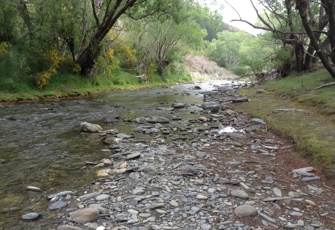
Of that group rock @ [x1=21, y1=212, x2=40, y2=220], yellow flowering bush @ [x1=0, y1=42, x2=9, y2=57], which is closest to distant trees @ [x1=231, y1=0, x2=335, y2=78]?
rock @ [x1=21, y1=212, x2=40, y2=220]

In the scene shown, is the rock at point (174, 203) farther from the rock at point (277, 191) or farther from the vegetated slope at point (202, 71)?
the vegetated slope at point (202, 71)

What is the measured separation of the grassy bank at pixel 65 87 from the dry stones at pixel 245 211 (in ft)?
53.1

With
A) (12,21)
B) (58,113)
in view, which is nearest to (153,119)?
(58,113)

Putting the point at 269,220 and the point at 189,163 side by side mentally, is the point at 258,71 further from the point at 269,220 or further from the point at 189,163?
the point at 269,220

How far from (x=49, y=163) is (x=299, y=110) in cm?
891

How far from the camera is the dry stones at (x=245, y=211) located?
3996 mm

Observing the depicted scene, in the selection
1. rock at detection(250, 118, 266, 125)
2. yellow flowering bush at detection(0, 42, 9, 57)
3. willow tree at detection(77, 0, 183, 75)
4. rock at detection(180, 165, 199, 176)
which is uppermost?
willow tree at detection(77, 0, 183, 75)

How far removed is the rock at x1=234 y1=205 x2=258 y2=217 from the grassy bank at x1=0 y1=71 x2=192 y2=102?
1618cm

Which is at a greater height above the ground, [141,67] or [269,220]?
[141,67]

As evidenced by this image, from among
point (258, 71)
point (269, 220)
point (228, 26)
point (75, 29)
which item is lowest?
point (269, 220)

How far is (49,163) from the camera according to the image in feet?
20.8

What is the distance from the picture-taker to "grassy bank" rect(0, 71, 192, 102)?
58.3 feet

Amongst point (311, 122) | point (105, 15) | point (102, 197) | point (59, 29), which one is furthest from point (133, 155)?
point (59, 29)

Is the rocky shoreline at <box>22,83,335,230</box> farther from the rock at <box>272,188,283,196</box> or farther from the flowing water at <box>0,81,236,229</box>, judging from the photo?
the flowing water at <box>0,81,236,229</box>
